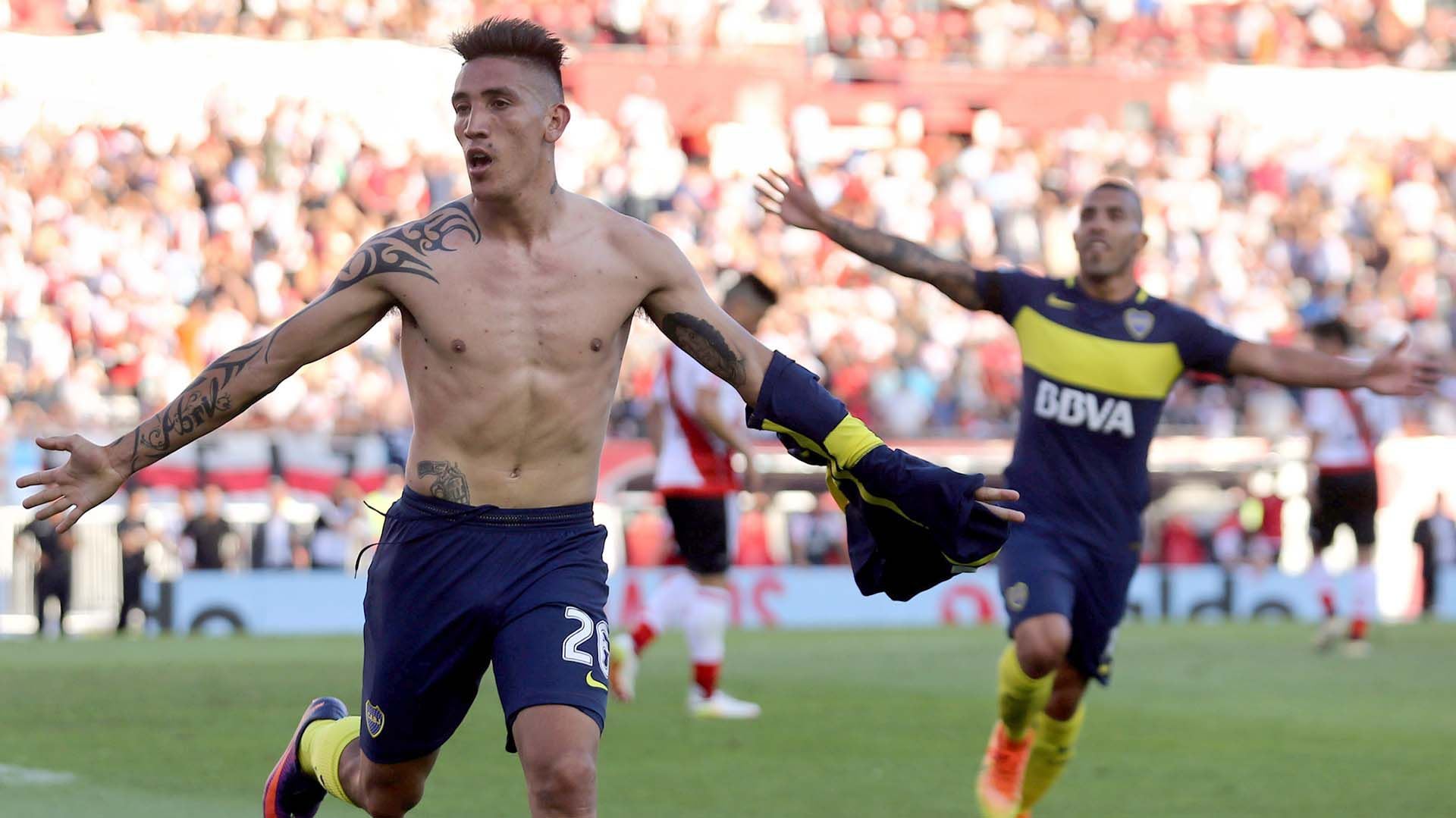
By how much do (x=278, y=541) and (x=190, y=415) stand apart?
1536 cm

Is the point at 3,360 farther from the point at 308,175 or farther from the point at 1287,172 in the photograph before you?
the point at 1287,172

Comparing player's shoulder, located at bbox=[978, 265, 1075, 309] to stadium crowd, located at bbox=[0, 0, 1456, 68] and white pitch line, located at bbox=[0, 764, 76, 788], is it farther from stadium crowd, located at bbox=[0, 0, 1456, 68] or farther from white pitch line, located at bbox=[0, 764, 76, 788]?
→ stadium crowd, located at bbox=[0, 0, 1456, 68]

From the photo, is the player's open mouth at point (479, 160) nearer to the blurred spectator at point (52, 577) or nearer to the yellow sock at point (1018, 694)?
the yellow sock at point (1018, 694)

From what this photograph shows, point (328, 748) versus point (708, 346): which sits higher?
point (708, 346)

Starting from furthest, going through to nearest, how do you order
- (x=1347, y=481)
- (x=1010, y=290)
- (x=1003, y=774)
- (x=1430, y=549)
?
(x=1430, y=549) < (x=1347, y=481) < (x=1010, y=290) < (x=1003, y=774)

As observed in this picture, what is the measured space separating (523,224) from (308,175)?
74.6 feet

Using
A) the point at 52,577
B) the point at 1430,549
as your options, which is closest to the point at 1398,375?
the point at 52,577

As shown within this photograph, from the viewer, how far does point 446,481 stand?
227 inches

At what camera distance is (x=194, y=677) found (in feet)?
47.0

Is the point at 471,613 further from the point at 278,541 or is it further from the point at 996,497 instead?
the point at 278,541

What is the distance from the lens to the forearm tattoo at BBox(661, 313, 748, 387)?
5770mm

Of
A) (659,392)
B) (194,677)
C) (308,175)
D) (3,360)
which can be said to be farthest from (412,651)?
(308,175)

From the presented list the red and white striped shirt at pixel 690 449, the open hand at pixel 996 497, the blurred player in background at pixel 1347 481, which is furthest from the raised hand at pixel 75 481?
the blurred player in background at pixel 1347 481

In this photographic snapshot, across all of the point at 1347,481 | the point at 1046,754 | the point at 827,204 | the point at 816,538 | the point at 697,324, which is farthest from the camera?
the point at 827,204
